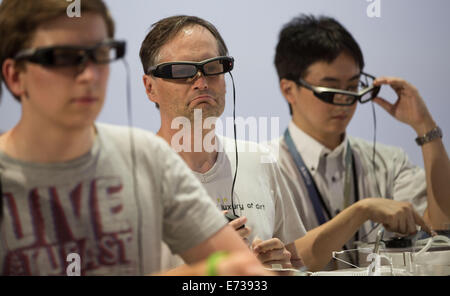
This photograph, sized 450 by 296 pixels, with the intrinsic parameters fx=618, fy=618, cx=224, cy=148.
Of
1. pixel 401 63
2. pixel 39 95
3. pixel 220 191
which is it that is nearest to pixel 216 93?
pixel 220 191

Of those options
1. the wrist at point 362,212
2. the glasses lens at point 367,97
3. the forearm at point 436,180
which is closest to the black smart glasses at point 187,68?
the glasses lens at point 367,97

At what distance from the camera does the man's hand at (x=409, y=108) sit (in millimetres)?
2273

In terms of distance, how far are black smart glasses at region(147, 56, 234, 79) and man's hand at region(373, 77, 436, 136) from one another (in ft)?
2.33

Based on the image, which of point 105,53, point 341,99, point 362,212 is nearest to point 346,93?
point 341,99

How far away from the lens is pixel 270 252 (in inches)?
75.2

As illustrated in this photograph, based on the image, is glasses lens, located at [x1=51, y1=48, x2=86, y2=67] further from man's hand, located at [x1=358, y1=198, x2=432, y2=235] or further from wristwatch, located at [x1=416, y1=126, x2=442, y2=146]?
wristwatch, located at [x1=416, y1=126, x2=442, y2=146]

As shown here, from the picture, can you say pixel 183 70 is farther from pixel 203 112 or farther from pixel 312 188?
pixel 312 188

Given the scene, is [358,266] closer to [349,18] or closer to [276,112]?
[276,112]

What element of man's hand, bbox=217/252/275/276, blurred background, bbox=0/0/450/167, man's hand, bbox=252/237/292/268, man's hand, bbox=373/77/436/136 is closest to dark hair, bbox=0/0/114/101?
blurred background, bbox=0/0/450/167

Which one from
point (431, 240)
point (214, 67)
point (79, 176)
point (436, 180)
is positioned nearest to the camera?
point (79, 176)

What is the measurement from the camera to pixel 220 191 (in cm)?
194

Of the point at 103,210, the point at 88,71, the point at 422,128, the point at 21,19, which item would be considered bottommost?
the point at 103,210

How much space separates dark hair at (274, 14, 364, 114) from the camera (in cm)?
221

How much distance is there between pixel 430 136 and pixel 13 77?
4.94ft
